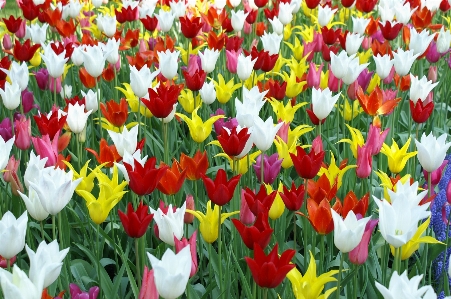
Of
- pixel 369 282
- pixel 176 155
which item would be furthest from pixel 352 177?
pixel 176 155

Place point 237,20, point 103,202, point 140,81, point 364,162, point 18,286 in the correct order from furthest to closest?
point 237,20
point 140,81
point 364,162
point 103,202
point 18,286

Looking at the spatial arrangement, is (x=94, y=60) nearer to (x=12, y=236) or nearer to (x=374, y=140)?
(x=374, y=140)

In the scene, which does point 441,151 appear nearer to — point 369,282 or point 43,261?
point 369,282

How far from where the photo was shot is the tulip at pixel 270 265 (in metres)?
1.58

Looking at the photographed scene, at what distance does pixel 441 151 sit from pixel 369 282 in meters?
0.51

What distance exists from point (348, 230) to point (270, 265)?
0.27 metres

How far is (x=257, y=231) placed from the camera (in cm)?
171

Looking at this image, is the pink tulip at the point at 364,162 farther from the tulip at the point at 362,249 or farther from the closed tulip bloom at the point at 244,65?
the closed tulip bloom at the point at 244,65

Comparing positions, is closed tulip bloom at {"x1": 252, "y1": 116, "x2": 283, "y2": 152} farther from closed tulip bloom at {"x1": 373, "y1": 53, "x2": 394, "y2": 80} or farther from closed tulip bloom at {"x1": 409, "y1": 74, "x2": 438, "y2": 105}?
closed tulip bloom at {"x1": 373, "y1": 53, "x2": 394, "y2": 80}

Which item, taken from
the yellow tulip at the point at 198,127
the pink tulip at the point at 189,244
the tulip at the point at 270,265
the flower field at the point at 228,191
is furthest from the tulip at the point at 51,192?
the yellow tulip at the point at 198,127

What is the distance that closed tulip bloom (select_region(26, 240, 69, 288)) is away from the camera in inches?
59.7

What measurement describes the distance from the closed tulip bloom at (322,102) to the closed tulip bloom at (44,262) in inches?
57.3

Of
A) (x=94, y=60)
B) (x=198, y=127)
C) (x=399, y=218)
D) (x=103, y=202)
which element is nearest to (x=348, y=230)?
(x=399, y=218)

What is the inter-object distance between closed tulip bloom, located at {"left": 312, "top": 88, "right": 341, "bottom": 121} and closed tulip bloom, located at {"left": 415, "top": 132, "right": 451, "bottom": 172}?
0.59m
